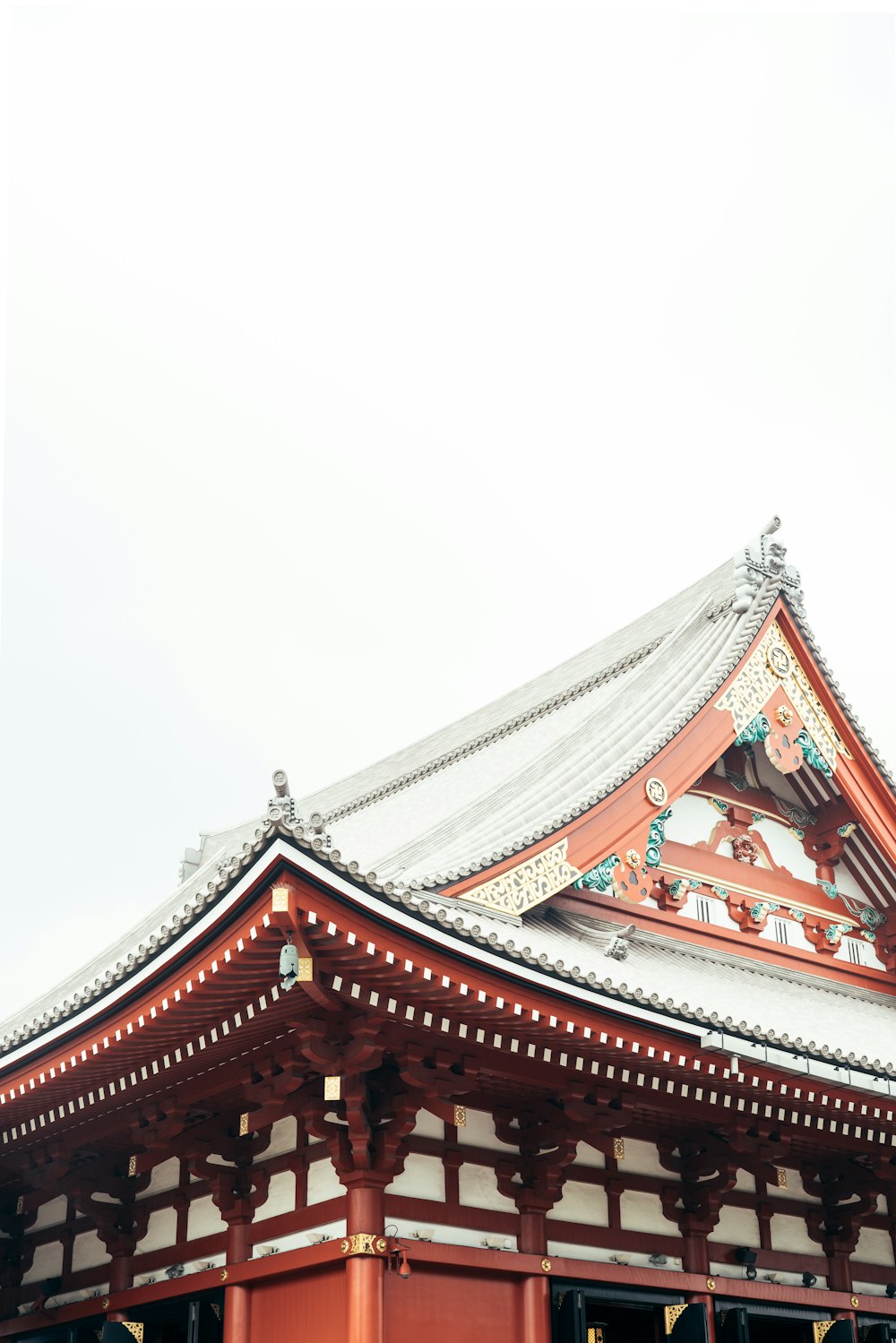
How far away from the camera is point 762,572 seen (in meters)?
15.4

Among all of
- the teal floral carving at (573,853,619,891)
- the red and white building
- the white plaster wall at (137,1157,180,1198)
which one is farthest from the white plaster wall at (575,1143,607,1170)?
the white plaster wall at (137,1157,180,1198)

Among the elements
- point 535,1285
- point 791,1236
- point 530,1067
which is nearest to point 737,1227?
point 791,1236

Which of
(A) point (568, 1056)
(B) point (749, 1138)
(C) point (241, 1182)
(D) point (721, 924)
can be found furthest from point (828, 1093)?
(C) point (241, 1182)

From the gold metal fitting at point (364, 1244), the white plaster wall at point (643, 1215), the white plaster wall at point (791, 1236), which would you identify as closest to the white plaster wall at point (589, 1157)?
the white plaster wall at point (643, 1215)

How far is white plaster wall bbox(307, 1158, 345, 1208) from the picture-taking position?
9.77 meters

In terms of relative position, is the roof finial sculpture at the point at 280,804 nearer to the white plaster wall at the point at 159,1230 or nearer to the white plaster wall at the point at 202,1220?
the white plaster wall at the point at 202,1220

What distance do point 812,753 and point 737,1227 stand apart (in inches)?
199

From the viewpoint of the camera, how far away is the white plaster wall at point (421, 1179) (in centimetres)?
980

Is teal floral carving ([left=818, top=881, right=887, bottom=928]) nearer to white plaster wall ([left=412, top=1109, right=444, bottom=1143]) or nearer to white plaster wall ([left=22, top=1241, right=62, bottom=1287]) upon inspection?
white plaster wall ([left=412, top=1109, right=444, bottom=1143])

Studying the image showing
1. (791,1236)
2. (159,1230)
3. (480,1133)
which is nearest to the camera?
(480,1133)

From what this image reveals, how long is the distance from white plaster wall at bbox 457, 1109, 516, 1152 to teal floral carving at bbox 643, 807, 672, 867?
3385 mm

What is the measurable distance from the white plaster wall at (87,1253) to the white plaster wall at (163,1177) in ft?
2.68

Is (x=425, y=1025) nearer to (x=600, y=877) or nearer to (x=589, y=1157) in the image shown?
(x=589, y=1157)

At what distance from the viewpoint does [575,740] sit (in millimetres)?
15047
